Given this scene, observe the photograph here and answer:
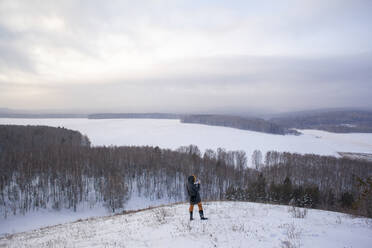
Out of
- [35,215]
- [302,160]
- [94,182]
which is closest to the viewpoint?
[35,215]

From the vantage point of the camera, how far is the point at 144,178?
5553 centimetres

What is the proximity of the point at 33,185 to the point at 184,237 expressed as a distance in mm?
50441

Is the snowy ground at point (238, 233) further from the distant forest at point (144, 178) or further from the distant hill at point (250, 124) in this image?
the distant hill at point (250, 124)

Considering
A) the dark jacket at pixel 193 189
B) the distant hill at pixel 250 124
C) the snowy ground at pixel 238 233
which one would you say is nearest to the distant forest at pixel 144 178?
the snowy ground at pixel 238 233

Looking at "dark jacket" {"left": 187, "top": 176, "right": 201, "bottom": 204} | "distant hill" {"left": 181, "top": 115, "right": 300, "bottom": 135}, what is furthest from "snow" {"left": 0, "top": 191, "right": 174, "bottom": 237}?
"distant hill" {"left": 181, "top": 115, "right": 300, "bottom": 135}

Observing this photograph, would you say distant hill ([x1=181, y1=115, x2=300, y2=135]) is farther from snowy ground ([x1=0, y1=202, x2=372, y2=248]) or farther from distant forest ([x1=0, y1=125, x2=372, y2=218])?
snowy ground ([x1=0, y1=202, x2=372, y2=248])

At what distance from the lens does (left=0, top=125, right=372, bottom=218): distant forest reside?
39.5m

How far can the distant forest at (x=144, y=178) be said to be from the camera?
129 ft

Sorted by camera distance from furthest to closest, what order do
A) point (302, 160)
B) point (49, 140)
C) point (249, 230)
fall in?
point (49, 140) < point (302, 160) < point (249, 230)

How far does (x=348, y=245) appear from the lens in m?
8.69

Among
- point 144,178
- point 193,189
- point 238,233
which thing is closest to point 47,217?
point 144,178

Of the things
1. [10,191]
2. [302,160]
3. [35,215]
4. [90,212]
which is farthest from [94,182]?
[302,160]

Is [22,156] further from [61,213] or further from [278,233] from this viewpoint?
[278,233]

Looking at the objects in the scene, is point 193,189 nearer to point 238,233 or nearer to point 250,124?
point 238,233
